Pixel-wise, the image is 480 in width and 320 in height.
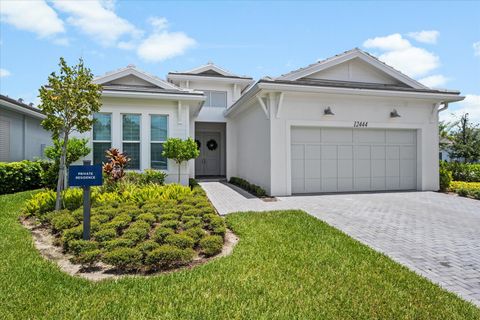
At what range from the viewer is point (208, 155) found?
18.0m

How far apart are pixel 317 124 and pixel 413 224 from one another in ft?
17.0

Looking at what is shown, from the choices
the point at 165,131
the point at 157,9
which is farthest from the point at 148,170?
the point at 157,9

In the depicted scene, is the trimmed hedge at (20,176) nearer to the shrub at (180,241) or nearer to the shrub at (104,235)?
the shrub at (104,235)

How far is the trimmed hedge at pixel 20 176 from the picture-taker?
10.1 m

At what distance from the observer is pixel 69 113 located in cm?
715

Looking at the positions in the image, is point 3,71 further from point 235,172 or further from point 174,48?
point 235,172

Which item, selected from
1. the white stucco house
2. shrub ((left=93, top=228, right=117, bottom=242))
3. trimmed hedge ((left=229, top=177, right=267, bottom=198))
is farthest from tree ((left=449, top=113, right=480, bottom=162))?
shrub ((left=93, top=228, right=117, bottom=242))

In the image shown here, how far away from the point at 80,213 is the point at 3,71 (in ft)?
28.0

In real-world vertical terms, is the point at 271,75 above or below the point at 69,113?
above

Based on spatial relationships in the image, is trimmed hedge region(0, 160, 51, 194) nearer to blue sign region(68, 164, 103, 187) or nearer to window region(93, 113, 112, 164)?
window region(93, 113, 112, 164)

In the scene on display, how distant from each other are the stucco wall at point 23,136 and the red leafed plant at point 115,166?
625 cm

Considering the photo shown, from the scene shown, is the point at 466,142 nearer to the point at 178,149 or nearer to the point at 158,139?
the point at 178,149

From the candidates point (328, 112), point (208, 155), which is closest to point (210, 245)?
point (328, 112)

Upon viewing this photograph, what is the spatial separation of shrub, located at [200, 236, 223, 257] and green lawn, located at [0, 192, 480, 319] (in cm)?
32
